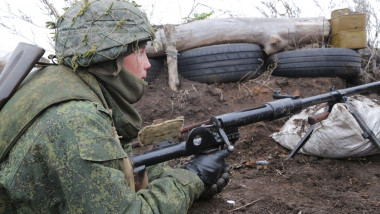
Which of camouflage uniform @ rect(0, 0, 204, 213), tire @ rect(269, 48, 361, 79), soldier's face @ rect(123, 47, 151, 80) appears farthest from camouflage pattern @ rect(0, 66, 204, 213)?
tire @ rect(269, 48, 361, 79)

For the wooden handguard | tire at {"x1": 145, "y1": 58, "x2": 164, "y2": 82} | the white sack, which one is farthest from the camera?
tire at {"x1": 145, "y1": 58, "x2": 164, "y2": 82}

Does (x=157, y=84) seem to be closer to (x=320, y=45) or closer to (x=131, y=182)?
(x=320, y=45)

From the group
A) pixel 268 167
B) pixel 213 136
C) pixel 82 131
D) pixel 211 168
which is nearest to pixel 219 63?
pixel 268 167

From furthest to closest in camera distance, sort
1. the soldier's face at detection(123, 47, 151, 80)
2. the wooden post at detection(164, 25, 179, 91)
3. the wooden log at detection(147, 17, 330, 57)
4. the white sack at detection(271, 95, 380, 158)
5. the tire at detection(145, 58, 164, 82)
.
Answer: the wooden log at detection(147, 17, 330, 57)
the tire at detection(145, 58, 164, 82)
the wooden post at detection(164, 25, 179, 91)
the white sack at detection(271, 95, 380, 158)
the soldier's face at detection(123, 47, 151, 80)

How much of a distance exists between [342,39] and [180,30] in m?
2.90

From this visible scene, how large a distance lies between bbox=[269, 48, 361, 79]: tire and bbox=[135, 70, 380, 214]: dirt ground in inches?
4.9

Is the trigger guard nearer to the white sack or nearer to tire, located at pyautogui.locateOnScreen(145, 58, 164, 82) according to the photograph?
the white sack

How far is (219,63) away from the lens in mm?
5277

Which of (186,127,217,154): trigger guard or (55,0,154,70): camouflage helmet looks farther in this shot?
(186,127,217,154): trigger guard

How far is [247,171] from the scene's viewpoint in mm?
3652

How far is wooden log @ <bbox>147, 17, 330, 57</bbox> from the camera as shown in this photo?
5500 mm

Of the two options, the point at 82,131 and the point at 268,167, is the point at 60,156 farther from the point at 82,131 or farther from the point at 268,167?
the point at 268,167

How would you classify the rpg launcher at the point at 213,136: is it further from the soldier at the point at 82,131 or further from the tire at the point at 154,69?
the tire at the point at 154,69

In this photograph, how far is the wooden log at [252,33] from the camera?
5500 mm
